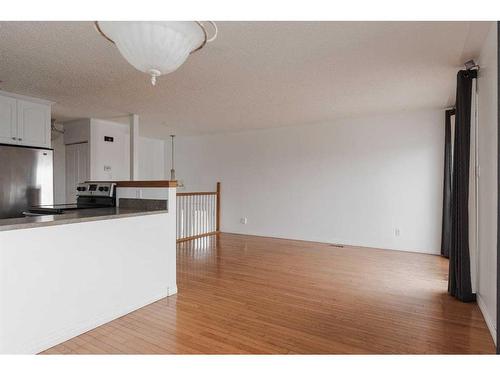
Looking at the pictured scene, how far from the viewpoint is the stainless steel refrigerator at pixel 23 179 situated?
3676mm

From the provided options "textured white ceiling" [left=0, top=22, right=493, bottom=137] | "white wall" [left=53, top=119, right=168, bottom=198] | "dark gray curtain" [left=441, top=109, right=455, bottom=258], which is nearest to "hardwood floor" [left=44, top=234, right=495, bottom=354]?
"dark gray curtain" [left=441, top=109, right=455, bottom=258]

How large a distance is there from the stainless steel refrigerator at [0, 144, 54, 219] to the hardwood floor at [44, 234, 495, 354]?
2.17 meters

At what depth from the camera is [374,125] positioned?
514 centimetres

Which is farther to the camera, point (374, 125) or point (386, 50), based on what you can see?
point (374, 125)

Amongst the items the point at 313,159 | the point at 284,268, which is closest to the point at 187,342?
the point at 284,268

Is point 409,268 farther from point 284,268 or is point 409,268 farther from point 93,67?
point 93,67

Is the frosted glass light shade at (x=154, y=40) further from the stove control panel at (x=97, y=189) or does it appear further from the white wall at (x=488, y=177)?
the white wall at (x=488, y=177)

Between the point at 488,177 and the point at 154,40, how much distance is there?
2.68 meters

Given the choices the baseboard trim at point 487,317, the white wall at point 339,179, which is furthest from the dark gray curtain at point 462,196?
the white wall at point 339,179

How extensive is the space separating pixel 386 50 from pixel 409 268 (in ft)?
9.29

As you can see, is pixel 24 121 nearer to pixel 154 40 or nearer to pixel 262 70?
pixel 262 70

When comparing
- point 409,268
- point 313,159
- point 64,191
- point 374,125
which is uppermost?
point 374,125
